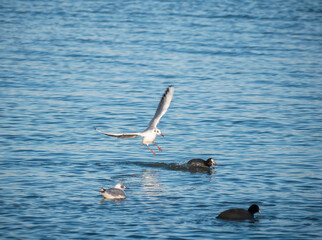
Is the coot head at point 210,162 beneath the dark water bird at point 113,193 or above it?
above

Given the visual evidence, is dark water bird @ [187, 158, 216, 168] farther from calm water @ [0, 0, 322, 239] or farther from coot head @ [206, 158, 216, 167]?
calm water @ [0, 0, 322, 239]

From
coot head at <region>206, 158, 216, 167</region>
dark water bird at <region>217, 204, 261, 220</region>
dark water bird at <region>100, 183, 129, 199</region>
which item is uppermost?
coot head at <region>206, 158, 216, 167</region>

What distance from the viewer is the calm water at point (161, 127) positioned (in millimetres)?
15289

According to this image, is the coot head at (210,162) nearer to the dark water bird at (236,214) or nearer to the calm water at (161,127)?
the calm water at (161,127)

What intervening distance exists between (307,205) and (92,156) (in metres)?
7.34

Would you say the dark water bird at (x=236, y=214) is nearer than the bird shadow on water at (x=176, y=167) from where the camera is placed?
Yes

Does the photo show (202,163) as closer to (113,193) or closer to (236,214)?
(113,193)

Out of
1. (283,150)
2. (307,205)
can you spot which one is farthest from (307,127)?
(307,205)

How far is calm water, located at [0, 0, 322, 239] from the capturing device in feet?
50.2

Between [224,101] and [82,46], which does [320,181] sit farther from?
[82,46]

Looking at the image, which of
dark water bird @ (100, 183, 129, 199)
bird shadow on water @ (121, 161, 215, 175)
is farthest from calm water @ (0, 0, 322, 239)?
dark water bird @ (100, 183, 129, 199)

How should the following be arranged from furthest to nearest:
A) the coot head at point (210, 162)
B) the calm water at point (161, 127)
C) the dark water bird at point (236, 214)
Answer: the coot head at point (210, 162), the calm water at point (161, 127), the dark water bird at point (236, 214)

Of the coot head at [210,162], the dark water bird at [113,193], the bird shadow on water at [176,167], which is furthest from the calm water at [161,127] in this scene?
the coot head at [210,162]

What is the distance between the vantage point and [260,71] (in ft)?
120
